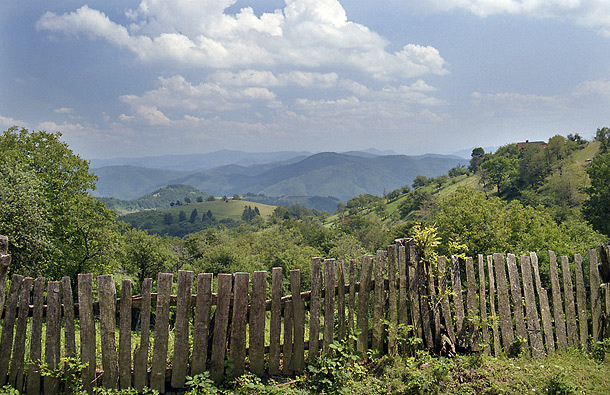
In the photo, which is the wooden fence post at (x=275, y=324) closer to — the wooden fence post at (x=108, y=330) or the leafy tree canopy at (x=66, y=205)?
the wooden fence post at (x=108, y=330)

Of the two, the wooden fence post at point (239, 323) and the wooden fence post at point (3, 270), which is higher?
the wooden fence post at point (3, 270)

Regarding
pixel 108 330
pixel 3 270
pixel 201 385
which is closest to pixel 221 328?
pixel 201 385

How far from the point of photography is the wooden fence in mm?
5941

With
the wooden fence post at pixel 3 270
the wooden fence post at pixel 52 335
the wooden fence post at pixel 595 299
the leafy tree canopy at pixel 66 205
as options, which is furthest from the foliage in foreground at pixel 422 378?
the leafy tree canopy at pixel 66 205

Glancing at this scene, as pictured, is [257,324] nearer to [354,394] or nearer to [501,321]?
[354,394]

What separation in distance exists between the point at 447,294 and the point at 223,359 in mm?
4421

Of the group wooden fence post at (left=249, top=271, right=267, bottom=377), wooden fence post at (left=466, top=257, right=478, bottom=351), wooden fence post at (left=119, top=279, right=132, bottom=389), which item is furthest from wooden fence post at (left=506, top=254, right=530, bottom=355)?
wooden fence post at (left=119, top=279, right=132, bottom=389)

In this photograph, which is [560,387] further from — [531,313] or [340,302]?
[340,302]

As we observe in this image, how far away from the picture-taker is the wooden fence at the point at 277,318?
19.5ft

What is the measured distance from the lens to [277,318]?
6285 millimetres

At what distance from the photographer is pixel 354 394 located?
5867mm

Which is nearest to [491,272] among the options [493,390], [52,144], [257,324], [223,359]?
[493,390]

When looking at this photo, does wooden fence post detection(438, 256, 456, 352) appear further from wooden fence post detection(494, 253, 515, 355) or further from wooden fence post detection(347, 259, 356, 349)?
wooden fence post detection(347, 259, 356, 349)

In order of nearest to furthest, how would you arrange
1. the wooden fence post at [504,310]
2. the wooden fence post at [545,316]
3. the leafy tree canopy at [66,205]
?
the wooden fence post at [504,310], the wooden fence post at [545,316], the leafy tree canopy at [66,205]
